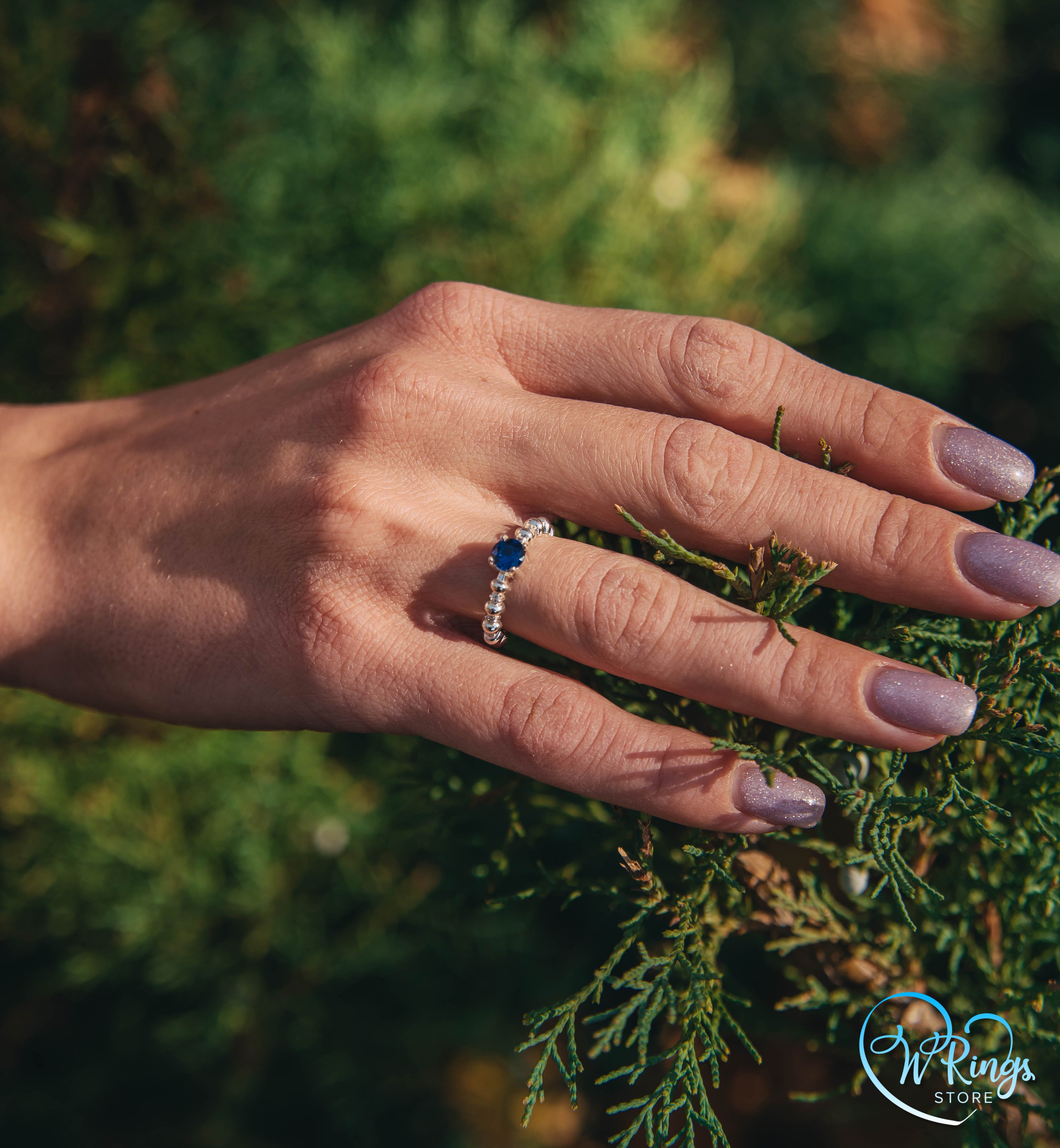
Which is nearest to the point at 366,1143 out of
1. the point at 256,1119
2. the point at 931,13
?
the point at 256,1119

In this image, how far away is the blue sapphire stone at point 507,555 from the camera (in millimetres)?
1094

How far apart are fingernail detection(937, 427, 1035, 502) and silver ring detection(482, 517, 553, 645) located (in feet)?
1.79

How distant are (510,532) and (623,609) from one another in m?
0.22

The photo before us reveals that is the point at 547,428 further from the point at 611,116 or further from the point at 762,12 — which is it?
the point at 762,12

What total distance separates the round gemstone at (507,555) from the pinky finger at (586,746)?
5.5 inches

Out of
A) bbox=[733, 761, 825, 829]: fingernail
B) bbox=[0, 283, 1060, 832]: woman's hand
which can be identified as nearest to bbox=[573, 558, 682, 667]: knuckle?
bbox=[0, 283, 1060, 832]: woman's hand

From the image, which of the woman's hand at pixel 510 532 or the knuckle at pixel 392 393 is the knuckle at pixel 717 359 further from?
the knuckle at pixel 392 393

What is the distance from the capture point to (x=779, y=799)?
0.98 meters

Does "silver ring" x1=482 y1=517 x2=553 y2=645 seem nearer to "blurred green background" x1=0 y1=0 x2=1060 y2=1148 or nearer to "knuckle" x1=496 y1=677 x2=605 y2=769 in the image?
"knuckle" x1=496 y1=677 x2=605 y2=769

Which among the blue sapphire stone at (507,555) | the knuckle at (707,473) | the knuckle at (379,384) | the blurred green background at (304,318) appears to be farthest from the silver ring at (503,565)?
the blurred green background at (304,318)

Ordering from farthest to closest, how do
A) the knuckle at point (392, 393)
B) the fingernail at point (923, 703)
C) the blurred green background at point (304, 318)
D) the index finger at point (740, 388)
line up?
1. the blurred green background at point (304, 318)
2. the knuckle at point (392, 393)
3. the index finger at point (740, 388)
4. the fingernail at point (923, 703)

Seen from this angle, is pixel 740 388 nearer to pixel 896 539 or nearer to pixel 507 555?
pixel 896 539

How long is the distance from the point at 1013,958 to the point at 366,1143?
6.42 feet

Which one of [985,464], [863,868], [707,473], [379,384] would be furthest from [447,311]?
[863,868]
